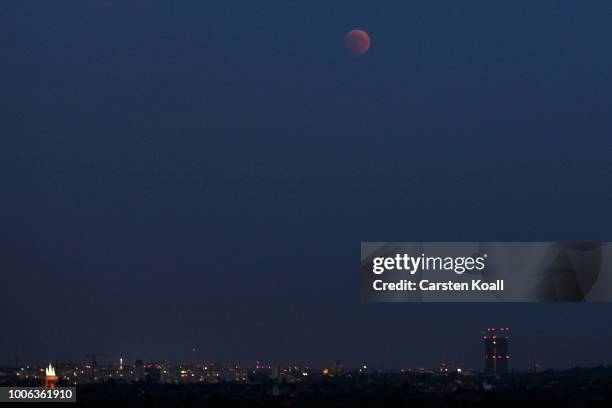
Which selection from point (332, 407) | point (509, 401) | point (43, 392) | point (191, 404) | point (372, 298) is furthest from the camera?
point (191, 404)

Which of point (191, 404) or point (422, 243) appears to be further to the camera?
point (191, 404)

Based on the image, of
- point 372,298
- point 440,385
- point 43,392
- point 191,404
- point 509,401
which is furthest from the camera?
point 440,385

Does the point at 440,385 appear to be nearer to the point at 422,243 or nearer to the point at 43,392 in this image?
the point at 43,392

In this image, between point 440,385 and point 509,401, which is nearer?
point 509,401

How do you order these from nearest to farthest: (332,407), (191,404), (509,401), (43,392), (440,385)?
(43,392)
(332,407)
(509,401)
(191,404)
(440,385)

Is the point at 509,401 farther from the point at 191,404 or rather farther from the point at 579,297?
the point at 579,297

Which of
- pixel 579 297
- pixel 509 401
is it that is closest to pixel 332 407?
pixel 509 401

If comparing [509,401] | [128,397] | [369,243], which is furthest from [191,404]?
[369,243]

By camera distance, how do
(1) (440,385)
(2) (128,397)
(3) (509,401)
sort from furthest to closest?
(1) (440,385)
(2) (128,397)
(3) (509,401)

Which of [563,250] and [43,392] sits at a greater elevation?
[563,250]
